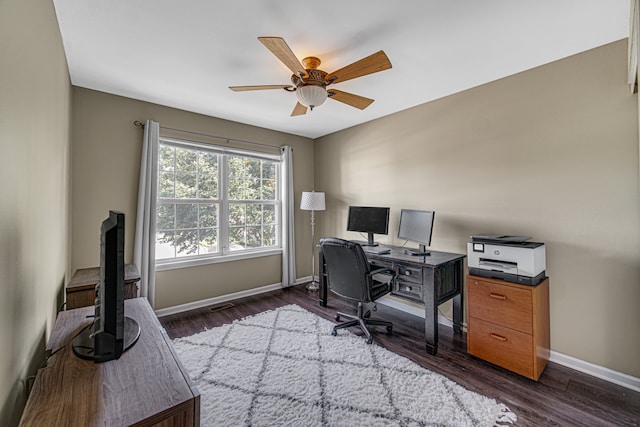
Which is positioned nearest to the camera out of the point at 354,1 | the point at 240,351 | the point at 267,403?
the point at 354,1

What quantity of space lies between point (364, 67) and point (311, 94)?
0.45 metres

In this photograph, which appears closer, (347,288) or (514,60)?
(514,60)

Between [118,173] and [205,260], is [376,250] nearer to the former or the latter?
[205,260]

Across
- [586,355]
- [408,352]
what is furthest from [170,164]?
[586,355]

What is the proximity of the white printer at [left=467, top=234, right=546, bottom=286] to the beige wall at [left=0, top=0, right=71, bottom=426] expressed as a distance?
2.70m

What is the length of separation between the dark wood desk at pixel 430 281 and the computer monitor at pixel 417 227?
0.13 metres

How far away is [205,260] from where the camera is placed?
344 centimetres

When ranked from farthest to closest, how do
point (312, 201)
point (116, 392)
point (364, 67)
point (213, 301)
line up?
point (312, 201) < point (213, 301) < point (364, 67) < point (116, 392)

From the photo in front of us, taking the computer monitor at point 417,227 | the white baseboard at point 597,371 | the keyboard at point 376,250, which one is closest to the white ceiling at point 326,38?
the computer monitor at point 417,227

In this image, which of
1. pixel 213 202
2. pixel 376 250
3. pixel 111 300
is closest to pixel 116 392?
pixel 111 300

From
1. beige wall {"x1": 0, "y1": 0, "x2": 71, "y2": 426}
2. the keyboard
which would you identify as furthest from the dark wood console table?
the keyboard

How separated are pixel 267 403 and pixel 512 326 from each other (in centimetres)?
185

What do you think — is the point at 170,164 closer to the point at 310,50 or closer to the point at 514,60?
Result: the point at 310,50

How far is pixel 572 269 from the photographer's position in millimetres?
2158
